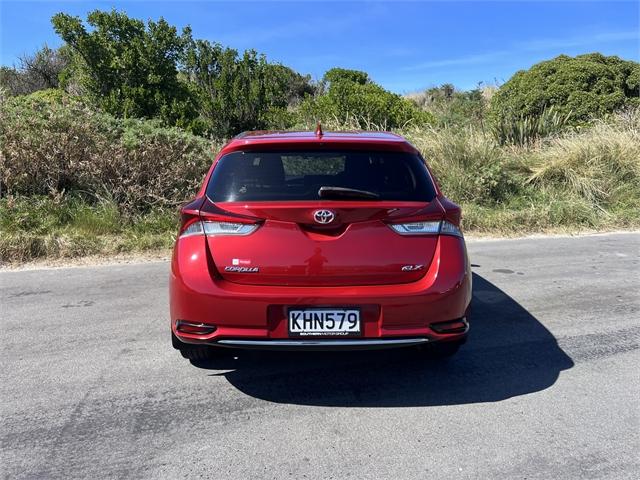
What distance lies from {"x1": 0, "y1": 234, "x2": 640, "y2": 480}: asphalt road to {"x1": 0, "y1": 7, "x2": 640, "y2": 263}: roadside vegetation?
2894mm

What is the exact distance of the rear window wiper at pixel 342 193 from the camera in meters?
3.03

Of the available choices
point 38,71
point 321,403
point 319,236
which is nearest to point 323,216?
point 319,236

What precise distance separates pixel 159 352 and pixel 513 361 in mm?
2614

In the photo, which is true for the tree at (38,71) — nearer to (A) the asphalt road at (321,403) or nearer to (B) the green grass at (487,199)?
(B) the green grass at (487,199)

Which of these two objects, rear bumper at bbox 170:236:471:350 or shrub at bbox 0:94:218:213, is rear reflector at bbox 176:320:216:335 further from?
shrub at bbox 0:94:218:213

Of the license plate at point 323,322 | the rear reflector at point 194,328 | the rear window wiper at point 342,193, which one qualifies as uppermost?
the rear window wiper at point 342,193

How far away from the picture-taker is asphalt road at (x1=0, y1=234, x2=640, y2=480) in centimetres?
251

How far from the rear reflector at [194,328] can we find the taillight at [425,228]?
1228 millimetres

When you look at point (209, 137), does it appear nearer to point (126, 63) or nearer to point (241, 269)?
point (126, 63)

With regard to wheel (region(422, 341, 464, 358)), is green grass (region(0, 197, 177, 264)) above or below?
above

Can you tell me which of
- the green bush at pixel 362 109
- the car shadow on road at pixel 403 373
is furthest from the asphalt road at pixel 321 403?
the green bush at pixel 362 109

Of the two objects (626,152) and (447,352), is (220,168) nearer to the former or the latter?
(447,352)

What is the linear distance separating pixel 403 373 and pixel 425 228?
3.55 ft

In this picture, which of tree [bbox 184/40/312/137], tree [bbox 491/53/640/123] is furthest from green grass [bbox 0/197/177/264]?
tree [bbox 491/53/640/123]
